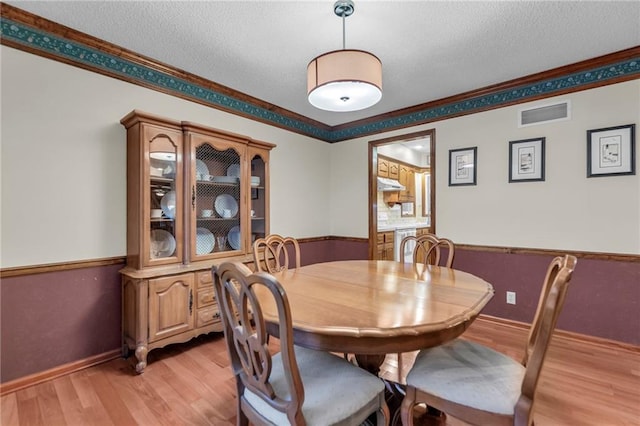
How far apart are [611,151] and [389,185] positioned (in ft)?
9.08

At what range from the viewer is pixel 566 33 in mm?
2109

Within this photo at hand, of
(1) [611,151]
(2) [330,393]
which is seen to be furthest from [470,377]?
(1) [611,151]

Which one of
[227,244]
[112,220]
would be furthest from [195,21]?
[227,244]

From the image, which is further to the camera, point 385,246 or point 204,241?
point 385,246

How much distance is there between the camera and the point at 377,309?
4.11ft

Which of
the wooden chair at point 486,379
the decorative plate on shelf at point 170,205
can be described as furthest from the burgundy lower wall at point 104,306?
the wooden chair at point 486,379

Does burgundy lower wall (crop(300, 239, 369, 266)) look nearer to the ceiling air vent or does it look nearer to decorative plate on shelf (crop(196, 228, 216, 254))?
decorative plate on shelf (crop(196, 228, 216, 254))

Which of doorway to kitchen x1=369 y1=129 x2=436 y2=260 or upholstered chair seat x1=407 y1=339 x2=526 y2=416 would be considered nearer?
upholstered chair seat x1=407 y1=339 x2=526 y2=416

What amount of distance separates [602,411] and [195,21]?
3459 millimetres

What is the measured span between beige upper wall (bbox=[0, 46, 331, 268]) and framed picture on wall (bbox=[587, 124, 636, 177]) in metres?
3.73

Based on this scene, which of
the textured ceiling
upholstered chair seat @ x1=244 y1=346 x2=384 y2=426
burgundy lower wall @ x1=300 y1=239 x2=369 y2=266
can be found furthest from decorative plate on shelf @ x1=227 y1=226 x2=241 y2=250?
upholstered chair seat @ x1=244 y1=346 x2=384 y2=426

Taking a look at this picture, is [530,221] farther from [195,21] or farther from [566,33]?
[195,21]

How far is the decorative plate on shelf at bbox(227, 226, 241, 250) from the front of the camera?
2.82 m

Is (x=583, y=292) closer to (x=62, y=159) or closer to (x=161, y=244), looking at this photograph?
(x=161, y=244)
